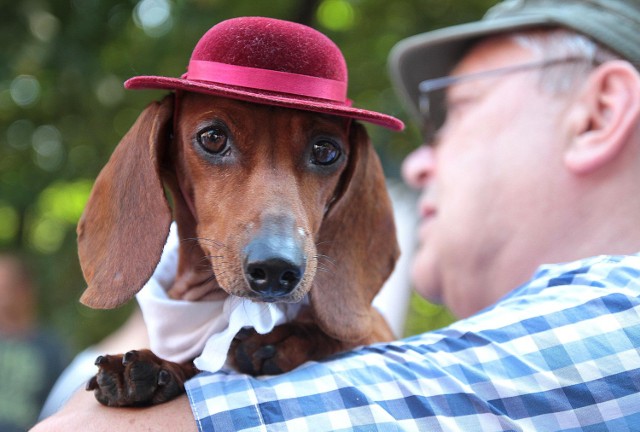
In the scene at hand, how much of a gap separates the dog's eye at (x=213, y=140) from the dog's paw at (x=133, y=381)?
529 mm

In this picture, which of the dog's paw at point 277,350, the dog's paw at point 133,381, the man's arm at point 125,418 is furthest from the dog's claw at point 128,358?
the dog's paw at point 277,350

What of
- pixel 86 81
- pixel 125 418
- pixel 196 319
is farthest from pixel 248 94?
pixel 86 81

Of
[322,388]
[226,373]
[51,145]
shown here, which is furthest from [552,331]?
[51,145]

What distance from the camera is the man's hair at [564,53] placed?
2.34 metres

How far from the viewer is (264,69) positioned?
1.61 m

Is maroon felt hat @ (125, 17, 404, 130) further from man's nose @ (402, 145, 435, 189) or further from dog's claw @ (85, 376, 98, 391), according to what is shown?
man's nose @ (402, 145, 435, 189)

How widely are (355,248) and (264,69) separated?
2.11 feet

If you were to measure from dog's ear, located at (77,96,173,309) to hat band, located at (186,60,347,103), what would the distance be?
0.24 m

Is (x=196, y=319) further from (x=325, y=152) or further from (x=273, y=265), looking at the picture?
(x=325, y=152)

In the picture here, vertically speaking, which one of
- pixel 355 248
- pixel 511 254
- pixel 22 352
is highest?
pixel 355 248

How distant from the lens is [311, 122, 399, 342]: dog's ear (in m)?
1.87

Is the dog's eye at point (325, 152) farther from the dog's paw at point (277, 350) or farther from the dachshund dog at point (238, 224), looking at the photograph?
the dog's paw at point (277, 350)

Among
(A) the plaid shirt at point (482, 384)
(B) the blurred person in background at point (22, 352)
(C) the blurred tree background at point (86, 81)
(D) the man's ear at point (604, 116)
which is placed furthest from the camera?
(B) the blurred person in background at point (22, 352)

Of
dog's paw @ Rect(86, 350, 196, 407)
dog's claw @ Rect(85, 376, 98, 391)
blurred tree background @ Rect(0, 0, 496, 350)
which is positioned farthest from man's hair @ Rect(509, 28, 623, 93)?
blurred tree background @ Rect(0, 0, 496, 350)
